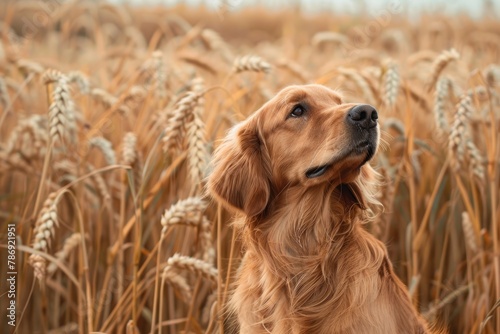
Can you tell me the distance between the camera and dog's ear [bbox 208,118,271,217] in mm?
2828

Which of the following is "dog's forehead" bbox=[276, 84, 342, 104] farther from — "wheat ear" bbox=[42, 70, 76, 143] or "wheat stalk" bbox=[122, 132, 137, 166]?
"wheat ear" bbox=[42, 70, 76, 143]

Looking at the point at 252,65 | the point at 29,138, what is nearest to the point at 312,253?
the point at 252,65

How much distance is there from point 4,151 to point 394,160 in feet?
7.59

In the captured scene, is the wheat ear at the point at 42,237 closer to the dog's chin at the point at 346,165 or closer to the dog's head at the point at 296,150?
the dog's head at the point at 296,150

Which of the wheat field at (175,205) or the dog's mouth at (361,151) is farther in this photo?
the wheat field at (175,205)

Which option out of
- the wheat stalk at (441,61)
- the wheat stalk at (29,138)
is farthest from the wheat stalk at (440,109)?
the wheat stalk at (29,138)

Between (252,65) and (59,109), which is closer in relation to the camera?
(59,109)

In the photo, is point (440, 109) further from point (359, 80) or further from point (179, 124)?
point (179, 124)

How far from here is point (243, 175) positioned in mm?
2879

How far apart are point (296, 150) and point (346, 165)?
11.3 inches

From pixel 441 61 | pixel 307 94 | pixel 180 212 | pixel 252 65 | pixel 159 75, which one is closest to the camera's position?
pixel 180 212

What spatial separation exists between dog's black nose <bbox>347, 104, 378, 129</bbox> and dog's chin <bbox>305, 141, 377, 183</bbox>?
70mm

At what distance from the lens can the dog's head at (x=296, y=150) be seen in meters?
2.57

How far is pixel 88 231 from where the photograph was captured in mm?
3740
